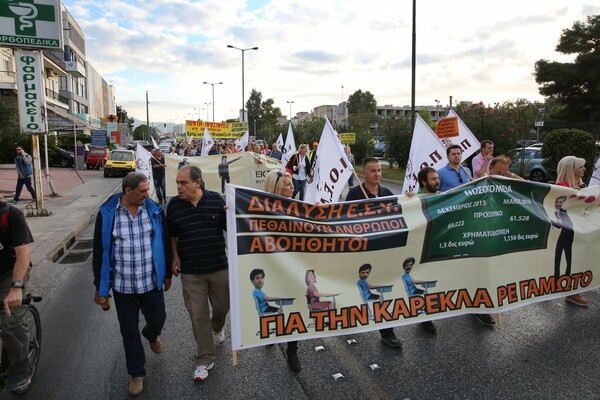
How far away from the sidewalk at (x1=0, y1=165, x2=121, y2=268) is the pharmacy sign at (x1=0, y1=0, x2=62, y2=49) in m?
4.24

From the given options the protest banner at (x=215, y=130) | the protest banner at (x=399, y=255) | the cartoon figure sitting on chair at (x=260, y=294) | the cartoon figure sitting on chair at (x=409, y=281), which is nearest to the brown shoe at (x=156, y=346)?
the protest banner at (x=399, y=255)

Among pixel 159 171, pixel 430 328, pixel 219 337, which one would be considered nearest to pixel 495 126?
pixel 159 171

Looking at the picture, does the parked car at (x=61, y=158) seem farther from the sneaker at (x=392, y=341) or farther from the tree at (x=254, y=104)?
the tree at (x=254, y=104)

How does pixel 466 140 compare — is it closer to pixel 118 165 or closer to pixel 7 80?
pixel 118 165

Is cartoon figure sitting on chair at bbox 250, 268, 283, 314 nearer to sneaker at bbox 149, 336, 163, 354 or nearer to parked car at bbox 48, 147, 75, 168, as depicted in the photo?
sneaker at bbox 149, 336, 163, 354

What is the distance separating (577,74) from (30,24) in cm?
3412

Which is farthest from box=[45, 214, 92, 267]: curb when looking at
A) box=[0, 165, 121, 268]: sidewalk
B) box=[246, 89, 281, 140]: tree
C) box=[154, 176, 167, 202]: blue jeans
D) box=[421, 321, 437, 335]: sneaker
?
box=[246, 89, 281, 140]: tree

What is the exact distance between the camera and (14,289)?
127 inches

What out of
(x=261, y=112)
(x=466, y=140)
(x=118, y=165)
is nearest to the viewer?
(x=466, y=140)

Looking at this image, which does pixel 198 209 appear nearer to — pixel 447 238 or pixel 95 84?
pixel 447 238

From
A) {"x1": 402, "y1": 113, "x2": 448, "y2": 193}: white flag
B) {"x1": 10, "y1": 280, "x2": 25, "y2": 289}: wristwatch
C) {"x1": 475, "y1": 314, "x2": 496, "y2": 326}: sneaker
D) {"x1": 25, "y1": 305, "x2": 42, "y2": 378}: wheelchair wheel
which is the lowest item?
{"x1": 475, "y1": 314, "x2": 496, "y2": 326}: sneaker

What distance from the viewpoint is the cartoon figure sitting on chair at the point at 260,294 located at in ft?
11.9

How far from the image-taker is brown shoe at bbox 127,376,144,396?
3479 millimetres

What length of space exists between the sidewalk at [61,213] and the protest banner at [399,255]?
212 inches
